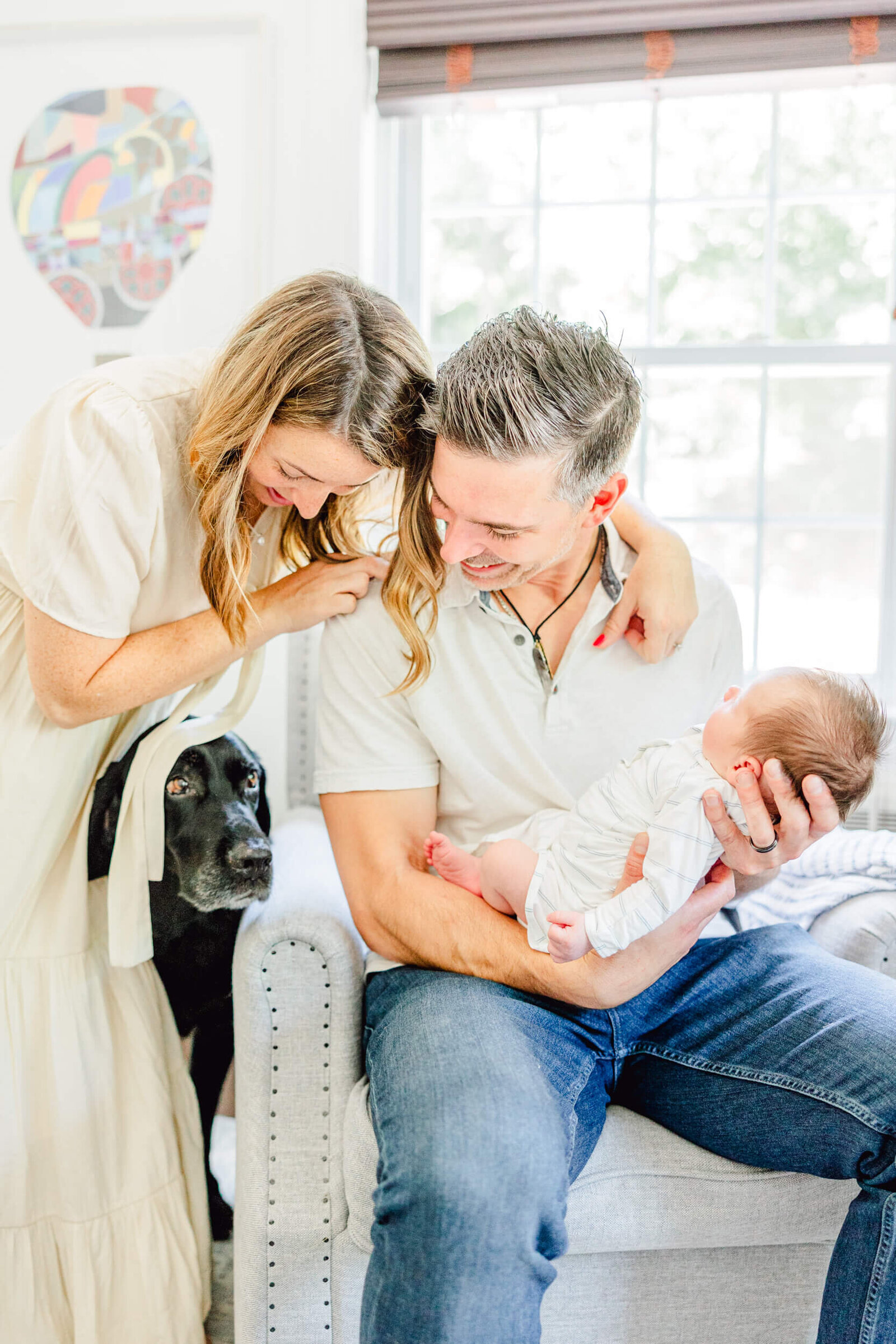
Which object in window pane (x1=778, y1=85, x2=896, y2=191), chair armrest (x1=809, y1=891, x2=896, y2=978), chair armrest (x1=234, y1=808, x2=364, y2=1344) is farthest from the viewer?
window pane (x1=778, y1=85, x2=896, y2=191)

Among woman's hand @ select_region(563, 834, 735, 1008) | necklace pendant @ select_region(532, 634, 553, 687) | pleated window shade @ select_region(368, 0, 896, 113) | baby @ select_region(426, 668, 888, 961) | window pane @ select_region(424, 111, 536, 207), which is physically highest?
pleated window shade @ select_region(368, 0, 896, 113)

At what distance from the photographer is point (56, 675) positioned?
1.31 meters

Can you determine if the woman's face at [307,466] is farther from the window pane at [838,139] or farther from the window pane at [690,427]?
the window pane at [838,139]

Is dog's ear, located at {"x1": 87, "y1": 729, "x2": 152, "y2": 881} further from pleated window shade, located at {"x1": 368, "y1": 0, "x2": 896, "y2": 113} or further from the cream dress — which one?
pleated window shade, located at {"x1": 368, "y1": 0, "x2": 896, "y2": 113}

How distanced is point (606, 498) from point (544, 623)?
234mm

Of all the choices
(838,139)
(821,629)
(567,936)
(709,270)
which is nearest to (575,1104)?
(567,936)

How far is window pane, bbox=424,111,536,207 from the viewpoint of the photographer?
2668 mm

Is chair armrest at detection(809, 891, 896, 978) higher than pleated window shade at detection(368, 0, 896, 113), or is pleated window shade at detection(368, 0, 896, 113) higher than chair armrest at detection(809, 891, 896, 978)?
pleated window shade at detection(368, 0, 896, 113)

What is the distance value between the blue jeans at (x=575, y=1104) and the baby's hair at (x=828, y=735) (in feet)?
1.03

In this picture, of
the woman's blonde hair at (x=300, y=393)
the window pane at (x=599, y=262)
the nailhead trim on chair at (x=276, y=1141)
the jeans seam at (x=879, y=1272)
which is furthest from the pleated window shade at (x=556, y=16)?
the jeans seam at (x=879, y=1272)

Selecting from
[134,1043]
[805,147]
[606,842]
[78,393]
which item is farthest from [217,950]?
[805,147]

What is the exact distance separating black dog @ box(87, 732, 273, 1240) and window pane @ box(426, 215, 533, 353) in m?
1.63

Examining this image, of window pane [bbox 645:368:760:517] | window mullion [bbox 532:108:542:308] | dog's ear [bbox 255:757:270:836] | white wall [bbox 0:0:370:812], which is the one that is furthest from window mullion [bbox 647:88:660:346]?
dog's ear [bbox 255:757:270:836]

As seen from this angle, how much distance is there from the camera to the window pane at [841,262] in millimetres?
2637
